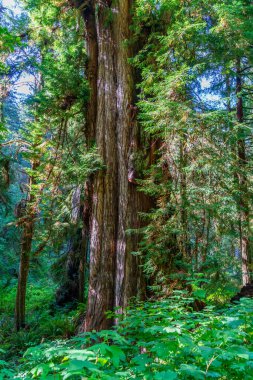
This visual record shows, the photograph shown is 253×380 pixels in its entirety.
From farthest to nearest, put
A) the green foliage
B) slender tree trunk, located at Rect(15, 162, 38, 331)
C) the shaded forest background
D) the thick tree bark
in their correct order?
slender tree trunk, located at Rect(15, 162, 38, 331) < the thick tree bark < the shaded forest background < the green foliage

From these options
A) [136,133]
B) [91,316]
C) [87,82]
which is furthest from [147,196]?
[87,82]

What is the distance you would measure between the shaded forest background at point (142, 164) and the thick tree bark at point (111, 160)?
0.02m

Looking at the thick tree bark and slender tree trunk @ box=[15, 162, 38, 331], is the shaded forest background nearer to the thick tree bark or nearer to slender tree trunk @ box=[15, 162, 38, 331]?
the thick tree bark

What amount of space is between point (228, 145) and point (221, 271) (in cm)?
163

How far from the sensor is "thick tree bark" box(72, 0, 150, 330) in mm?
4691

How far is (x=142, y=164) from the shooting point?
4848mm

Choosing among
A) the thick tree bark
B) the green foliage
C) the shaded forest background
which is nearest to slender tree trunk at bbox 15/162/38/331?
the shaded forest background

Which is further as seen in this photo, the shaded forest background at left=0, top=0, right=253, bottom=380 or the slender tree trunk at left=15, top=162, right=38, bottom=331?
the slender tree trunk at left=15, top=162, right=38, bottom=331

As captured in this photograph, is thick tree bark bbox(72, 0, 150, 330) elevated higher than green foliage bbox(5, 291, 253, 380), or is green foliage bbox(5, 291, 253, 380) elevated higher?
thick tree bark bbox(72, 0, 150, 330)

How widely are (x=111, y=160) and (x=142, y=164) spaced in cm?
60

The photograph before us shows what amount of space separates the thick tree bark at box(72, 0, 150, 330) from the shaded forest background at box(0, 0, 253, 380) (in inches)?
0.8

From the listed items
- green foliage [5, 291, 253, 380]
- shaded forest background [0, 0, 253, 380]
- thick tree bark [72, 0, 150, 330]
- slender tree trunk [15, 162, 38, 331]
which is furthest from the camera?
slender tree trunk [15, 162, 38, 331]

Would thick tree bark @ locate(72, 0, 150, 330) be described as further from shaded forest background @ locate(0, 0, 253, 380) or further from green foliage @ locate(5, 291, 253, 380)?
green foliage @ locate(5, 291, 253, 380)

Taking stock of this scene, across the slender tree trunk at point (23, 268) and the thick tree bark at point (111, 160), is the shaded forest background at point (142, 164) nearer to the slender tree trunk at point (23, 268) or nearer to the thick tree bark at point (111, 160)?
the thick tree bark at point (111, 160)
